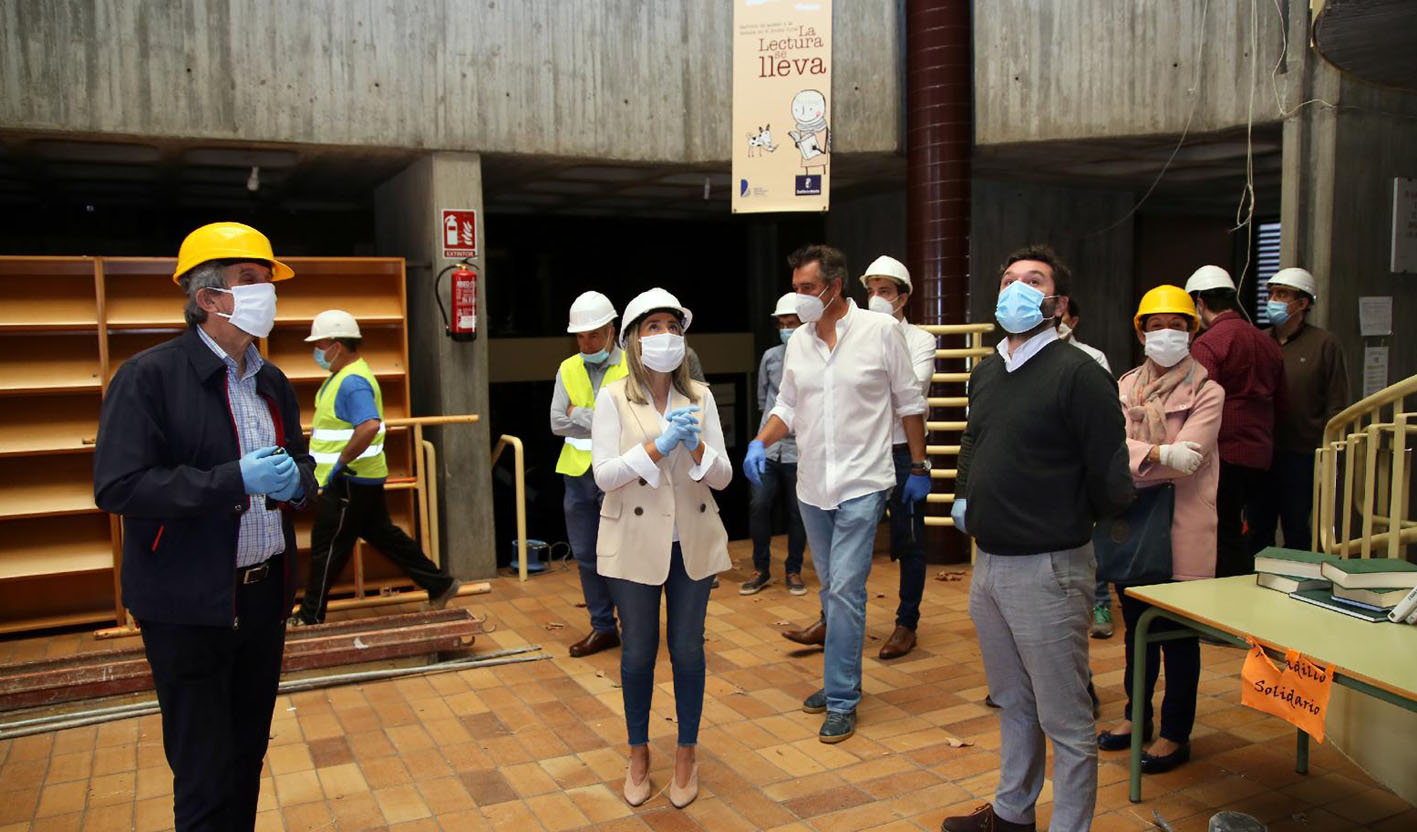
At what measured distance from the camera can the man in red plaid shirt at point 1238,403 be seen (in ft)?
16.4

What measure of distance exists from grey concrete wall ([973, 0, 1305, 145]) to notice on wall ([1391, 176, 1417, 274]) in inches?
36.8

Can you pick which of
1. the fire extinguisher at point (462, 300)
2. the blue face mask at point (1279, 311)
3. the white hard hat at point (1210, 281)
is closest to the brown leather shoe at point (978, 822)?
the white hard hat at point (1210, 281)

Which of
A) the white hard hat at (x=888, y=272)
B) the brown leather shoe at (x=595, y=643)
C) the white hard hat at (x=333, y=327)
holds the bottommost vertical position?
the brown leather shoe at (x=595, y=643)

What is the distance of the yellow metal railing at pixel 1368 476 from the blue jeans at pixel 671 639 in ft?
8.55

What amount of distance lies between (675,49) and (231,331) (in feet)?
15.9

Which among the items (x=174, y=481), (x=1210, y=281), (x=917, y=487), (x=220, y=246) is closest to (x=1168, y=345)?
(x=917, y=487)

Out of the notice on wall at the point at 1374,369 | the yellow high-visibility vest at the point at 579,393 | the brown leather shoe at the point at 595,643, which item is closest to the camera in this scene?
the yellow high-visibility vest at the point at 579,393

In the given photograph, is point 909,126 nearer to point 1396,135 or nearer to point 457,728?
point 1396,135

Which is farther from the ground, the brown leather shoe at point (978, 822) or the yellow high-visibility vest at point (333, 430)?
the yellow high-visibility vest at point (333, 430)

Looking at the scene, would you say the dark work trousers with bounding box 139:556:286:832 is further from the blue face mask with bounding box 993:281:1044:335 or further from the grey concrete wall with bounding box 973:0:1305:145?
the grey concrete wall with bounding box 973:0:1305:145

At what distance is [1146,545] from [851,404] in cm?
117

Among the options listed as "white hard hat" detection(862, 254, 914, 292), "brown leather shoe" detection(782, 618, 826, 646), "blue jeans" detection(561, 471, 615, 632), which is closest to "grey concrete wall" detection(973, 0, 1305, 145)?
"white hard hat" detection(862, 254, 914, 292)

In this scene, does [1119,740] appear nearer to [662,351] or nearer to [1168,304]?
[1168,304]

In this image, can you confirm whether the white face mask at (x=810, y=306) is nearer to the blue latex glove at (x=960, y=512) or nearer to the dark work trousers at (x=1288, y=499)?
the blue latex glove at (x=960, y=512)
